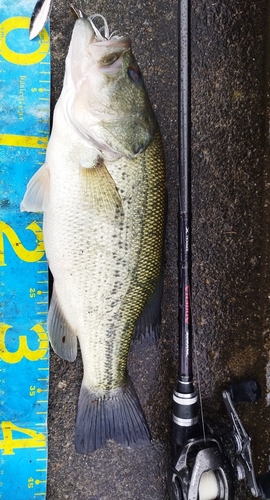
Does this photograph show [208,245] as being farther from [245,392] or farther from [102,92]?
[102,92]

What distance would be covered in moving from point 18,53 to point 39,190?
61 cm

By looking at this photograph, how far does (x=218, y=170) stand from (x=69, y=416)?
4.00ft

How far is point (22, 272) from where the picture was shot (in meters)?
1.86

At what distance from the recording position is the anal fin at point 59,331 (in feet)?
5.72

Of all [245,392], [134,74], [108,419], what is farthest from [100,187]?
[245,392]

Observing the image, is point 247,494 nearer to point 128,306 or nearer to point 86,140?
point 128,306

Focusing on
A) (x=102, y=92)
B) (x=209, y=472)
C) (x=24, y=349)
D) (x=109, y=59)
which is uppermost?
(x=109, y=59)

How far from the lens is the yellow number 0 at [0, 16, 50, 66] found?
1808mm

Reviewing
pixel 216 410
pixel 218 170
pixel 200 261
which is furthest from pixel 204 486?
pixel 218 170

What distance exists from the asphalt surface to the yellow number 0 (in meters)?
0.24

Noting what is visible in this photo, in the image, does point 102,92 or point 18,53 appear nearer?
point 102,92

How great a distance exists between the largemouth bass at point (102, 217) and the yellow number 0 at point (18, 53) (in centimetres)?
37

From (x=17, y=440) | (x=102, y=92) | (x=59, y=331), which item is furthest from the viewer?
(x=17, y=440)

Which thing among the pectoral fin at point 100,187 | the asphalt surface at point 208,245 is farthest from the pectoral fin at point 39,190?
the asphalt surface at point 208,245
